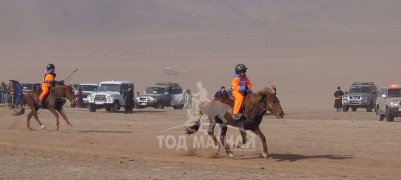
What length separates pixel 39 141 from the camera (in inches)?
890

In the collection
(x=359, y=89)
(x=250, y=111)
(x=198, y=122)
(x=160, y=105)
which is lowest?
(x=198, y=122)

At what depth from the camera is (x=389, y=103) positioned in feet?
119

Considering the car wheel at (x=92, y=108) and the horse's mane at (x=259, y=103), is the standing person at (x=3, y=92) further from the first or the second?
the horse's mane at (x=259, y=103)

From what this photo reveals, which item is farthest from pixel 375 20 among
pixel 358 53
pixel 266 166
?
pixel 266 166

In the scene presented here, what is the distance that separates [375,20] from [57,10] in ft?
234

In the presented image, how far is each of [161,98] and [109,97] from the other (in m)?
7.38

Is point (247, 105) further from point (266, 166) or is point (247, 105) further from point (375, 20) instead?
point (375, 20)

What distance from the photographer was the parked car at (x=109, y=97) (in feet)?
151

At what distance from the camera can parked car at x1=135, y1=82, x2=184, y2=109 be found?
170ft

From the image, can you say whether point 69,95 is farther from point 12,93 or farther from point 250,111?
point 12,93

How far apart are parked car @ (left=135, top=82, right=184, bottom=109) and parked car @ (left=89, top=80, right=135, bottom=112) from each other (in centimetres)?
467

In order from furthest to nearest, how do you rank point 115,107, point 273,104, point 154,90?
point 154,90
point 115,107
point 273,104

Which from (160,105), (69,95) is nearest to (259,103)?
(69,95)

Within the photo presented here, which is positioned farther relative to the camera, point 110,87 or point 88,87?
point 88,87
